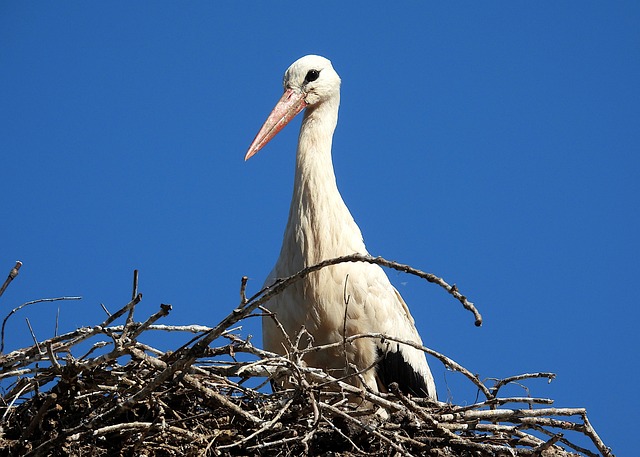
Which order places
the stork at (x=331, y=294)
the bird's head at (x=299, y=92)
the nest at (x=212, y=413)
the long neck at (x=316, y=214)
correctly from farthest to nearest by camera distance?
the bird's head at (x=299, y=92), the long neck at (x=316, y=214), the stork at (x=331, y=294), the nest at (x=212, y=413)

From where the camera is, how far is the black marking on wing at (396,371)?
16.1ft

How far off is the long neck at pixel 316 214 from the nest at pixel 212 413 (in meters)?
1.11

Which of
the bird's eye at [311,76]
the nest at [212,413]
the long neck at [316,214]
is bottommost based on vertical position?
the nest at [212,413]

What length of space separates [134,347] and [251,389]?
569mm

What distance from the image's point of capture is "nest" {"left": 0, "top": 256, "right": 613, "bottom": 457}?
133 inches

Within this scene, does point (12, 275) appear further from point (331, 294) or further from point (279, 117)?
point (279, 117)

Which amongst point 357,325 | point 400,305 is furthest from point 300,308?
point 400,305

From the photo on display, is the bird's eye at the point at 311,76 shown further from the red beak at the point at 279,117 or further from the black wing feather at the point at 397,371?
the black wing feather at the point at 397,371

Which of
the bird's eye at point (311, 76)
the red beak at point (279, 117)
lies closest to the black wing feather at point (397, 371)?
the red beak at point (279, 117)

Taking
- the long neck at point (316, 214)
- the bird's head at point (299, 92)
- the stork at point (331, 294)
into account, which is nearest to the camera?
the stork at point (331, 294)

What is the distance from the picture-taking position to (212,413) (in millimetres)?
3586

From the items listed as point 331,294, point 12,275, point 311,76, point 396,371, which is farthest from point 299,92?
point 12,275

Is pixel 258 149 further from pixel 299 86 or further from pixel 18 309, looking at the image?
pixel 18 309

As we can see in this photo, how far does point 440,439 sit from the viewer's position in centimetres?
366
